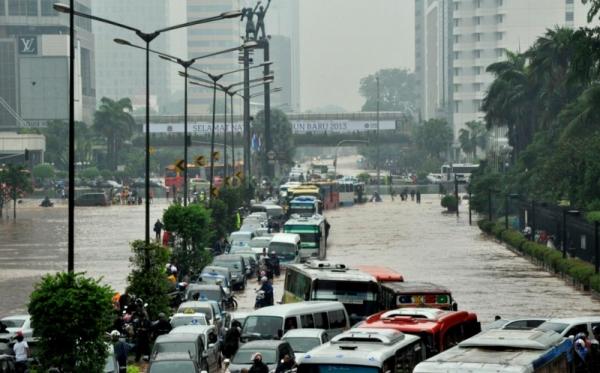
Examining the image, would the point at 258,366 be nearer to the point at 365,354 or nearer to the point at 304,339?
the point at 365,354

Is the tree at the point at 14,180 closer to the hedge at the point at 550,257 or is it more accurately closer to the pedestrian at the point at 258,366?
the hedge at the point at 550,257

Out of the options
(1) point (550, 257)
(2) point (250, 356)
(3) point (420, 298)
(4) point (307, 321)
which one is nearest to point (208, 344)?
(4) point (307, 321)

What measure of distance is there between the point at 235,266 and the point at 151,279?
1607 cm

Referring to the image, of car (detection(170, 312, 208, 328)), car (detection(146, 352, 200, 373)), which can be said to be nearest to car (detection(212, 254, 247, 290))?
car (detection(170, 312, 208, 328))

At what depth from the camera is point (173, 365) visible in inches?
1149

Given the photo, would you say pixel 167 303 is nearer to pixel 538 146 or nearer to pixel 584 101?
pixel 584 101

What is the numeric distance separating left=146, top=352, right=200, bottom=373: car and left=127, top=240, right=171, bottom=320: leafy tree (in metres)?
9.43

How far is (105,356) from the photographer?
27.7m

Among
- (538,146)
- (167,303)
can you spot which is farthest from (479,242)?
(167,303)

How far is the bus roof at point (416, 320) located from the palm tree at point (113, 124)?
159 metres

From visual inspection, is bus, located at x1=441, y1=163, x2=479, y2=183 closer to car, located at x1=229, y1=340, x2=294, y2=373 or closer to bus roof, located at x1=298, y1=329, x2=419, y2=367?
car, located at x1=229, y1=340, x2=294, y2=373

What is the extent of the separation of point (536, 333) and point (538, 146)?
7339 cm

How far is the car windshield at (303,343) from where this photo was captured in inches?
1214

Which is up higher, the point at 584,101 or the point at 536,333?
the point at 584,101
